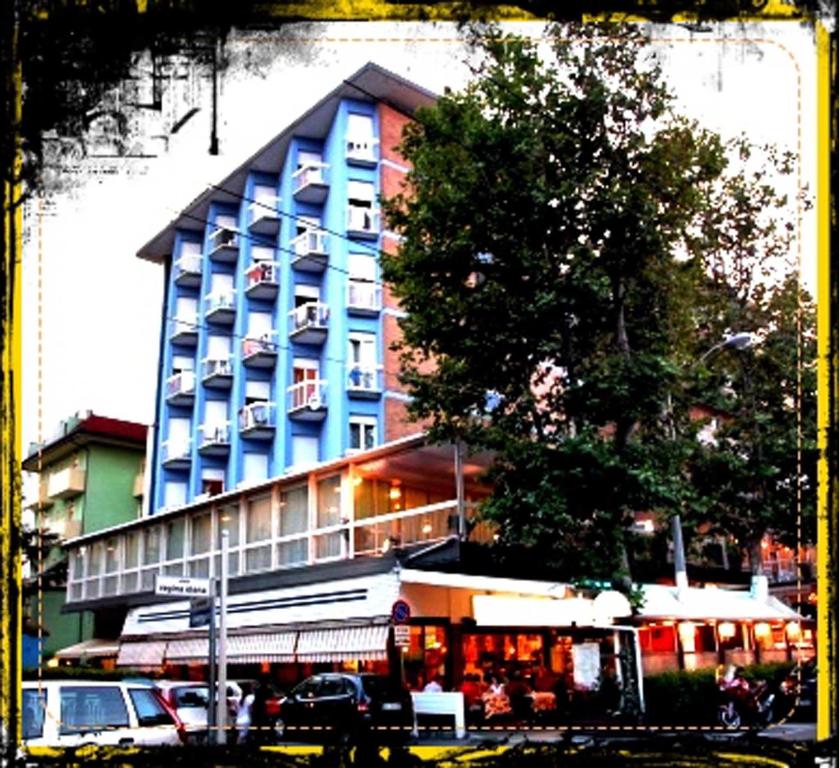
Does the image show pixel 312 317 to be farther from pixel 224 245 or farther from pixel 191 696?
pixel 191 696

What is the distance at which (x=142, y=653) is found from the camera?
8.91 meters

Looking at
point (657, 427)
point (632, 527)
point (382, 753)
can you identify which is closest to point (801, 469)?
point (382, 753)

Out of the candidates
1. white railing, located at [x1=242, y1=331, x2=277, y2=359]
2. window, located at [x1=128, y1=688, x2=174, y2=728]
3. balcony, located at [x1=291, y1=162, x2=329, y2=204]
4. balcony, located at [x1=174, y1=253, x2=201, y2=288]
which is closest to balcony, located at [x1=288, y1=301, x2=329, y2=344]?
white railing, located at [x1=242, y1=331, x2=277, y2=359]

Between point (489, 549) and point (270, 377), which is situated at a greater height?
point (270, 377)

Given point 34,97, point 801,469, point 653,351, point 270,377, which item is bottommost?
point 801,469

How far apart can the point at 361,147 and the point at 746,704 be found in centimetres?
576

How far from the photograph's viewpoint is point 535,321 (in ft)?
37.5

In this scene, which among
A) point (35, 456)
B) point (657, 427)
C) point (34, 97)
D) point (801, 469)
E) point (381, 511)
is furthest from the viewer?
point (381, 511)

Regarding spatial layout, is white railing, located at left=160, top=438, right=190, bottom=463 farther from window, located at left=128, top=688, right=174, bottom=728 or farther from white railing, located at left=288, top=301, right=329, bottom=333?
window, located at left=128, top=688, right=174, bottom=728

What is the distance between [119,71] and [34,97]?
19 centimetres

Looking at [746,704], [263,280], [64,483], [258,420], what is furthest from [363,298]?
[64,483]

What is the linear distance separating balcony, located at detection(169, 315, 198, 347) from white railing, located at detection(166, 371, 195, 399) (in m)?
0.18

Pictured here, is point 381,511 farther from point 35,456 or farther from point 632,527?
point 35,456

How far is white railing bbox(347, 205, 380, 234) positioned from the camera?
8829 mm
